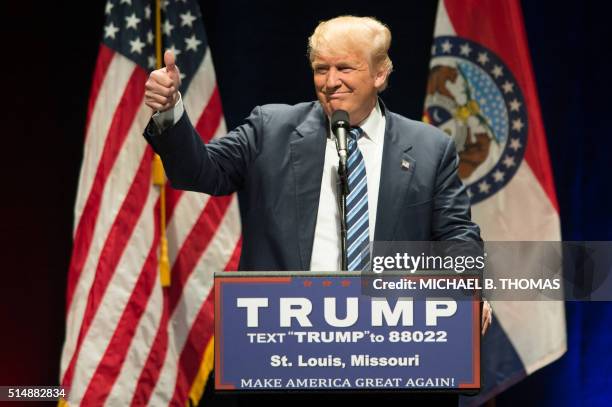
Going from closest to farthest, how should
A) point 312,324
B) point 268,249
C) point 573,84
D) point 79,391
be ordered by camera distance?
point 312,324
point 268,249
point 79,391
point 573,84

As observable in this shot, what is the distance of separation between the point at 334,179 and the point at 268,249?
24 centimetres

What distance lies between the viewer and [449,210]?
7.91ft

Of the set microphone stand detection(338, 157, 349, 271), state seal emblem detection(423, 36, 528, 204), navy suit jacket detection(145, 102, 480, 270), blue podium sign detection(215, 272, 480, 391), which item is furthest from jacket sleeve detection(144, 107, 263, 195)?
state seal emblem detection(423, 36, 528, 204)

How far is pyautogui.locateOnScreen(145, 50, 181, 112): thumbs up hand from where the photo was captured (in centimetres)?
202

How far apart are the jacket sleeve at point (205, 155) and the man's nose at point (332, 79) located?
0.83ft

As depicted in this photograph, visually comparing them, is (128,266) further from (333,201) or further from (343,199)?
(343,199)

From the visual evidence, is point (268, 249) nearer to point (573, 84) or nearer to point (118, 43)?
point (118, 43)

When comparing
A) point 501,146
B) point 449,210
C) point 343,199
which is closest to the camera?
point 343,199

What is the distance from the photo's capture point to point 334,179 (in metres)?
2.33

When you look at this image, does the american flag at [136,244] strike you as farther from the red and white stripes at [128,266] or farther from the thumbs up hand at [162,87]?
the thumbs up hand at [162,87]

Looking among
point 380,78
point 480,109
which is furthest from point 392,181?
point 480,109

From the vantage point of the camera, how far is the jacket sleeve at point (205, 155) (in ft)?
6.98

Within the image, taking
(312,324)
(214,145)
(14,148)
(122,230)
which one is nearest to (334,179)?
(214,145)

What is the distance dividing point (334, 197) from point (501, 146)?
1.81 meters
